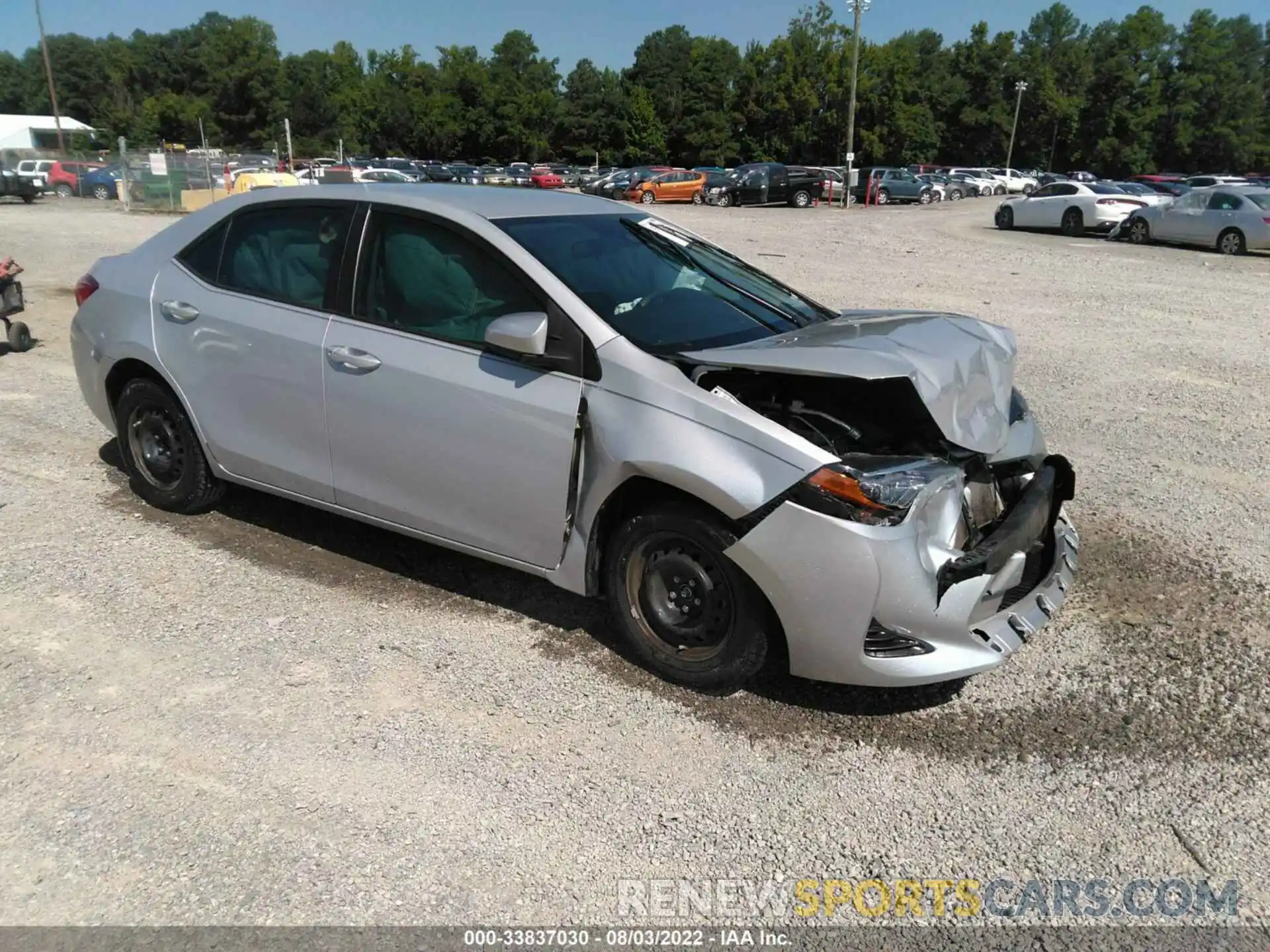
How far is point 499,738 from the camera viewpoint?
336 cm

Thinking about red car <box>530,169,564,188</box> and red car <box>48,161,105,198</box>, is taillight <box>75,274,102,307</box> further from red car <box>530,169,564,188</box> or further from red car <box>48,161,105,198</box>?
red car <box>530,169,564,188</box>

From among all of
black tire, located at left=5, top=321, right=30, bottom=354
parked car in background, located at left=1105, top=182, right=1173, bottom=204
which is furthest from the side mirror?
parked car in background, located at left=1105, top=182, right=1173, bottom=204

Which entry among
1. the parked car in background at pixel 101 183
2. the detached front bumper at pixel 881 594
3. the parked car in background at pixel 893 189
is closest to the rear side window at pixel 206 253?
the detached front bumper at pixel 881 594

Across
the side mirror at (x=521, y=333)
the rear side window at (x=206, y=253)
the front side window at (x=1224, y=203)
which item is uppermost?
the rear side window at (x=206, y=253)

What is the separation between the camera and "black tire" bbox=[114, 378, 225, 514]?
493cm

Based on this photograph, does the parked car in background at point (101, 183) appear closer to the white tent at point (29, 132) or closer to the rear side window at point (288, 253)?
the white tent at point (29, 132)

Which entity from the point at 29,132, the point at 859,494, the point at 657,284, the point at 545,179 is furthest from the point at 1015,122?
the point at 859,494

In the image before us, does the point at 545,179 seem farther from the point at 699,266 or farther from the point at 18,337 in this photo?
the point at 699,266

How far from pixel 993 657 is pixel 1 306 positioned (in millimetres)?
9376

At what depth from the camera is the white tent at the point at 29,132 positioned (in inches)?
2731

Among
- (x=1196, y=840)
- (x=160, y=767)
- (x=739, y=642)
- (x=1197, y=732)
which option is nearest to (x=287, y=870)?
(x=160, y=767)

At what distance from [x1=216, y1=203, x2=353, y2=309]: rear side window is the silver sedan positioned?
0.05 ft

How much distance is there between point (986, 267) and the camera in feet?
56.2

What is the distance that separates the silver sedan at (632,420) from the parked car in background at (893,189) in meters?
45.5
